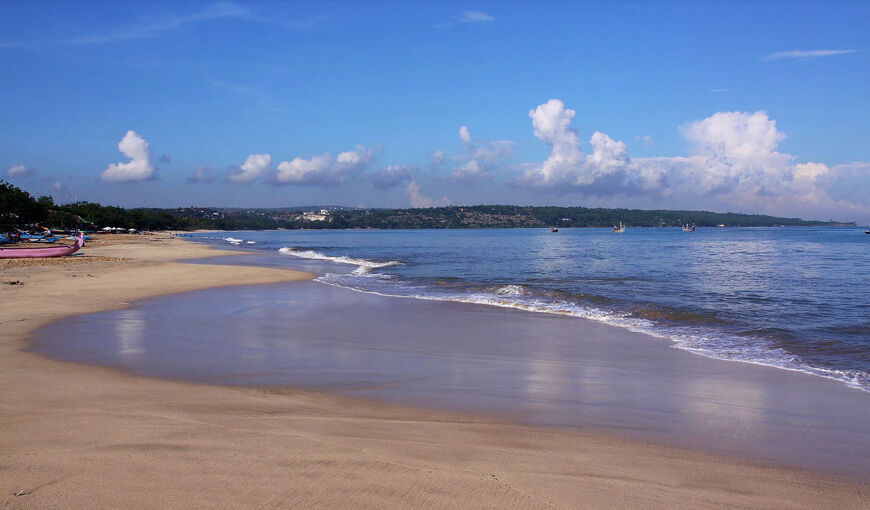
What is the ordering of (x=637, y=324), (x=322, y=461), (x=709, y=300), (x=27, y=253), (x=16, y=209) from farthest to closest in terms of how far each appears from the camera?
(x=16, y=209) < (x=27, y=253) < (x=709, y=300) < (x=637, y=324) < (x=322, y=461)

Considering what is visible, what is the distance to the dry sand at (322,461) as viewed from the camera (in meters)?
3.85

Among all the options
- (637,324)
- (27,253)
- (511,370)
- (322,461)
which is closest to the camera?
(322,461)

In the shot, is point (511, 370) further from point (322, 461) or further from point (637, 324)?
point (637, 324)

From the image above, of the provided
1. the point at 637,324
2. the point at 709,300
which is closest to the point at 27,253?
the point at 637,324

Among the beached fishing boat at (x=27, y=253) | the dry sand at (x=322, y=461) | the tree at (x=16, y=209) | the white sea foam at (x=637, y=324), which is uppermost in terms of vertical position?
the tree at (x=16, y=209)

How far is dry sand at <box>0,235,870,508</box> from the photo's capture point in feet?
12.6

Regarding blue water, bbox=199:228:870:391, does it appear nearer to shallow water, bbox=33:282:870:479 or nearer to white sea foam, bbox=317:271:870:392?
white sea foam, bbox=317:271:870:392

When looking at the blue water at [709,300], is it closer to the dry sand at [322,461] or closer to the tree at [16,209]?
the dry sand at [322,461]

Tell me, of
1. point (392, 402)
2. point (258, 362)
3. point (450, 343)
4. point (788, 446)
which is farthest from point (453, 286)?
point (788, 446)

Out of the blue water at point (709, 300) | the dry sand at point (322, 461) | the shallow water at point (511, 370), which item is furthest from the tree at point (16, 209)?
the dry sand at point (322, 461)

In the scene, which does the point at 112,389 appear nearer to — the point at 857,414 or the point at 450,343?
the point at 450,343

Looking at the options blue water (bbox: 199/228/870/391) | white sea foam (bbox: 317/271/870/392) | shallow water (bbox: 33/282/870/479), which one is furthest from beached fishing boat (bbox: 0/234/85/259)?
shallow water (bbox: 33/282/870/479)

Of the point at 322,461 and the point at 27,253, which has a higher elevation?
the point at 27,253

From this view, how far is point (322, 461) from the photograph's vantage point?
4402 millimetres
